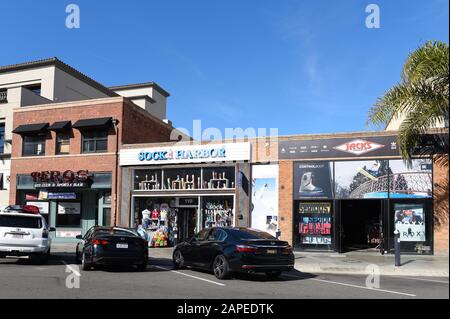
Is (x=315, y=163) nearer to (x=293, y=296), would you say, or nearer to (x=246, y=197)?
(x=246, y=197)

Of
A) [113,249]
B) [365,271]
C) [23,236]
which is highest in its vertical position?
[23,236]

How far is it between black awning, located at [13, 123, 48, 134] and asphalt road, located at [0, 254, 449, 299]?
549 inches

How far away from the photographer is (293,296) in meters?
10.0

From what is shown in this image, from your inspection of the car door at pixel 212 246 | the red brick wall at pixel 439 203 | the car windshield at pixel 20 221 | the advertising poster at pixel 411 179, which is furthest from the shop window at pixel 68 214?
the red brick wall at pixel 439 203

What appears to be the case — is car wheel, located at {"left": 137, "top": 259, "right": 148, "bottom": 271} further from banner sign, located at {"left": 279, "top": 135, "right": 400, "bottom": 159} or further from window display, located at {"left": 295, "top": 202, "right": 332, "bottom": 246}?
banner sign, located at {"left": 279, "top": 135, "right": 400, "bottom": 159}

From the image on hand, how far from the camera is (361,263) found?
56.9 feet

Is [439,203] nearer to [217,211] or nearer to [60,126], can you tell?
[217,211]

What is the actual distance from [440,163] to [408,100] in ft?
22.6

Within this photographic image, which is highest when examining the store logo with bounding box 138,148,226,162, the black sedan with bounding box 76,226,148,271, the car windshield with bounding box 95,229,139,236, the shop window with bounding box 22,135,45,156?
the shop window with bounding box 22,135,45,156

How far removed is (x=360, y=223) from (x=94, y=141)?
14980 mm

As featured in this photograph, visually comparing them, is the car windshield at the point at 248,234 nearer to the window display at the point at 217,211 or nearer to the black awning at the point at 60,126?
the window display at the point at 217,211

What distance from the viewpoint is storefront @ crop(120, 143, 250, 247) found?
77.3ft

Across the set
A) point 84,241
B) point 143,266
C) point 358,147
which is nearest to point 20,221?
point 84,241

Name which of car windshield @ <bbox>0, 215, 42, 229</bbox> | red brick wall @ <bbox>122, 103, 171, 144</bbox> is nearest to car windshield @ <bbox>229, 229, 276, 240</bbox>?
car windshield @ <bbox>0, 215, 42, 229</bbox>
